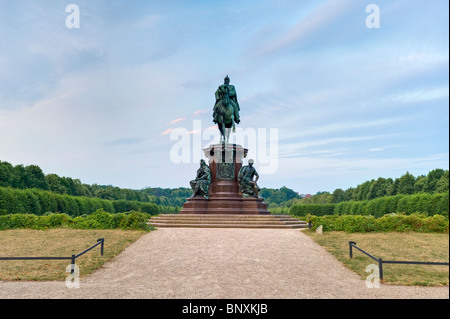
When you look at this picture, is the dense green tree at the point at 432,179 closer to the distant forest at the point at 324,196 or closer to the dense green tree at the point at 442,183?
the distant forest at the point at 324,196

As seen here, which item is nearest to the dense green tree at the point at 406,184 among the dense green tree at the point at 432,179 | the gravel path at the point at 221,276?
the dense green tree at the point at 432,179

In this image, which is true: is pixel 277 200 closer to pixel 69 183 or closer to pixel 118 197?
pixel 118 197

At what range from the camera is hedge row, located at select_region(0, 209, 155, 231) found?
16812 millimetres

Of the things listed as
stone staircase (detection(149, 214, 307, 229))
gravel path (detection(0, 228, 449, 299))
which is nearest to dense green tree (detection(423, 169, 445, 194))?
stone staircase (detection(149, 214, 307, 229))

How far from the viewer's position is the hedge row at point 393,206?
3334 centimetres

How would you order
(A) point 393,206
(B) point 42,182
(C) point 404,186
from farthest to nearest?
1. (C) point 404,186
2. (B) point 42,182
3. (A) point 393,206

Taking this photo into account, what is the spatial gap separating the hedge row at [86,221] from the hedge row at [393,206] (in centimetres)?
1863

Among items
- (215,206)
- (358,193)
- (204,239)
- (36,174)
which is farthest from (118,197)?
(204,239)

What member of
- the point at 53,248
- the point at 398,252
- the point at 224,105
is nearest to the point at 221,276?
the point at 398,252

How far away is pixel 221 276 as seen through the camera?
361 inches

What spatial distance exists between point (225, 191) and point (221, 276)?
14.3m

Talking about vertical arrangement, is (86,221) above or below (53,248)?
above

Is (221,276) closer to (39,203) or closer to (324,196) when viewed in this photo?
(39,203)
